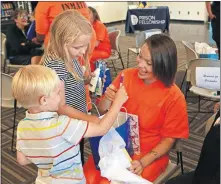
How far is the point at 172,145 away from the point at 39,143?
0.67 meters

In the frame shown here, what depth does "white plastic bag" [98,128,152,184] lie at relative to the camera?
119cm

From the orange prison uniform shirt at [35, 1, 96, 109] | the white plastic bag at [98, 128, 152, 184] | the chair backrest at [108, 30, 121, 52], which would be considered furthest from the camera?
the chair backrest at [108, 30, 121, 52]

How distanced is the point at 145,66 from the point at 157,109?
0.71 ft

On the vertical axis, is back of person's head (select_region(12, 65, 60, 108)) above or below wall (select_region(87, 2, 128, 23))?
below

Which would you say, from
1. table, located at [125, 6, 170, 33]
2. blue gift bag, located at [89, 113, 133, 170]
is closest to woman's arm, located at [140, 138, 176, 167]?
blue gift bag, located at [89, 113, 133, 170]

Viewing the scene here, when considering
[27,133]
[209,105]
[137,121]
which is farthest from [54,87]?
[209,105]

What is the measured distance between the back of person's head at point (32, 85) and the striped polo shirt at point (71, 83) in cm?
22

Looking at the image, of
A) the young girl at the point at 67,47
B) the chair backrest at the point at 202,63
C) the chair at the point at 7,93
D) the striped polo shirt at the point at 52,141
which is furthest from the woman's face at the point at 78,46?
the chair backrest at the point at 202,63

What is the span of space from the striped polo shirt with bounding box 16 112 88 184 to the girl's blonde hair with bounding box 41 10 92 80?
32 cm

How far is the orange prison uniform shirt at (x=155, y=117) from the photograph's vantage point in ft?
4.58

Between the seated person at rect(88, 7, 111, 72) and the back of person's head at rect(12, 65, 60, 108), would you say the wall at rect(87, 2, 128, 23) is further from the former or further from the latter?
the back of person's head at rect(12, 65, 60, 108)

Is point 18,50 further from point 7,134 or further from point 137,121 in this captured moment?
point 137,121

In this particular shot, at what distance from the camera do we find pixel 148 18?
29.6 feet

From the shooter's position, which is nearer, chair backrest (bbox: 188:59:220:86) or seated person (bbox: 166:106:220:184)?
seated person (bbox: 166:106:220:184)
